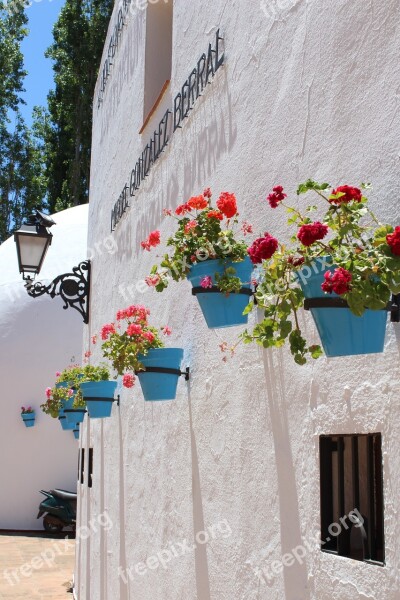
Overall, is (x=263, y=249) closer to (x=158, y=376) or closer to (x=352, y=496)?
(x=352, y=496)

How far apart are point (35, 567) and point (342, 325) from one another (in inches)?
408

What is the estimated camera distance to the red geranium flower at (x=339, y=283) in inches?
73.6

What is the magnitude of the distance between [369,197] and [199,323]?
183 centimetres

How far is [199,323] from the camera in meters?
4.20

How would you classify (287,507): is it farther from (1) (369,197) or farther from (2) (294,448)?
(1) (369,197)

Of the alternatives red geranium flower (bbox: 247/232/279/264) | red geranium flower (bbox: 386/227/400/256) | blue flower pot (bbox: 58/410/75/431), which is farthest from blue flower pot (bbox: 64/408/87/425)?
red geranium flower (bbox: 386/227/400/256)

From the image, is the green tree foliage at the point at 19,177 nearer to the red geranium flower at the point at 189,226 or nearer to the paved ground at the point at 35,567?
the paved ground at the point at 35,567

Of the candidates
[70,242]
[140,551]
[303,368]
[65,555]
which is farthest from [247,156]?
[70,242]

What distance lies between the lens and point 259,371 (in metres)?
3.32

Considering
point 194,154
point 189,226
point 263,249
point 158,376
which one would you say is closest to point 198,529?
point 158,376

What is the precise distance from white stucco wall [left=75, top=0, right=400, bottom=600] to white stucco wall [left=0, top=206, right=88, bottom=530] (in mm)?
9814

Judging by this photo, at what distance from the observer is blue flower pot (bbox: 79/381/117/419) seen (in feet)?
18.6

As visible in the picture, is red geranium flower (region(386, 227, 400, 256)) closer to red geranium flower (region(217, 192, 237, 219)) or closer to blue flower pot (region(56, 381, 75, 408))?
red geranium flower (region(217, 192, 237, 219))

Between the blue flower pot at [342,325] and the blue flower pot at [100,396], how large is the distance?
12.2 ft
